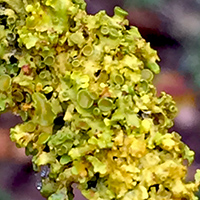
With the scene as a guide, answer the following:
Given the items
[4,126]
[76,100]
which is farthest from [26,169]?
[76,100]

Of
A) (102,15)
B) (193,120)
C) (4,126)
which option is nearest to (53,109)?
(102,15)

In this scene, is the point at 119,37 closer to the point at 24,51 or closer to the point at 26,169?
the point at 24,51

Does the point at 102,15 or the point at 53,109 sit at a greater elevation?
the point at 102,15

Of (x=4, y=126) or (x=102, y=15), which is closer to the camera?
(x=102, y=15)

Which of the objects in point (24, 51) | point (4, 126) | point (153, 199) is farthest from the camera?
point (4, 126)

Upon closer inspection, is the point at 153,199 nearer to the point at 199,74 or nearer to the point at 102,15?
the point at 102,15


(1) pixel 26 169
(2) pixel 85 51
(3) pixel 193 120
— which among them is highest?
(2) pixel 85 51

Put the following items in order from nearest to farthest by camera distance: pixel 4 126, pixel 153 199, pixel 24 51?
pixel 153 199 → pixel 24 51 → pixel 4 126
